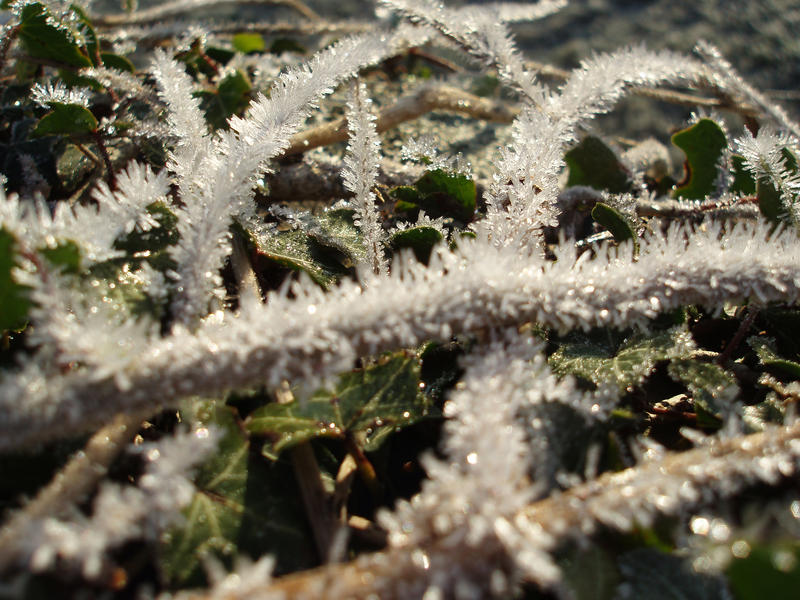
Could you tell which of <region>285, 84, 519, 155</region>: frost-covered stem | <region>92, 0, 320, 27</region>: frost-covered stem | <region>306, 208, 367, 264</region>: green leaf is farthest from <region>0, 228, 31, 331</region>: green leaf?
<region>92, 0, 320, 27</region>: frost-covered stem

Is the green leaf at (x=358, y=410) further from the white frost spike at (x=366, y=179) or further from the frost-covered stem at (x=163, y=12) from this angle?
the frost-covered stem at (x=163, y=12)

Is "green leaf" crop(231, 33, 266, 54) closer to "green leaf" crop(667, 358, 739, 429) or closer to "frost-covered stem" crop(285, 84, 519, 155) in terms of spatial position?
"frost-covered stem" crop(285, 84, 519, 155)

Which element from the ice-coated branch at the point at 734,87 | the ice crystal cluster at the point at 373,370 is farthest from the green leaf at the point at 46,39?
the ice-coated branch at the point at 734,87

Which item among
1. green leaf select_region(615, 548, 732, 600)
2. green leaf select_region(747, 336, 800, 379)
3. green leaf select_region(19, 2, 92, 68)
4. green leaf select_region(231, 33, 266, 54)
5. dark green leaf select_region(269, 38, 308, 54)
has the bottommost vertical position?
green leaf select_region(615, 548, 732, 600)

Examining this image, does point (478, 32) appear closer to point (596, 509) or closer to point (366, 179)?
point (366, 179)

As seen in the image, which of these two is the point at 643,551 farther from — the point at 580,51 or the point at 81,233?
the point at 580,51
